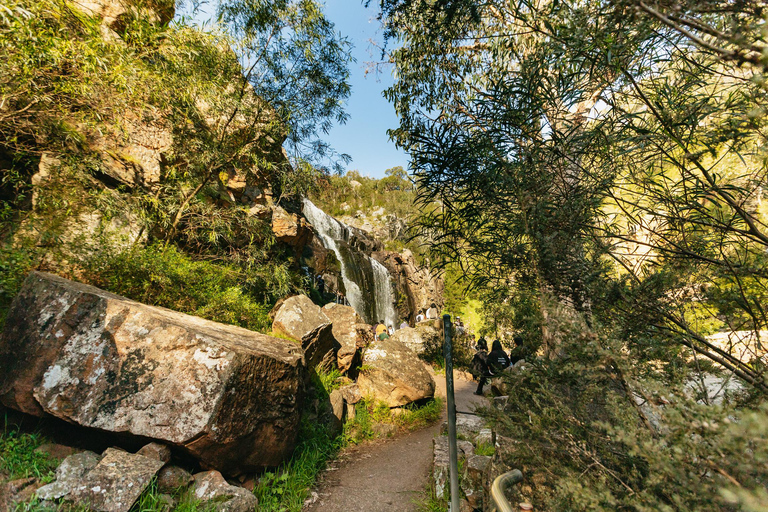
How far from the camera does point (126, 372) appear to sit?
3.20m

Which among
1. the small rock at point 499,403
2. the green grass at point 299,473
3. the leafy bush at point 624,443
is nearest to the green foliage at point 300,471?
the green grass at point 299,473

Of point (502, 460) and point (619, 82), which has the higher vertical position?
point (619, 82)

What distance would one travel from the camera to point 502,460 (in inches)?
98.9

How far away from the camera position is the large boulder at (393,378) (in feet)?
21.3

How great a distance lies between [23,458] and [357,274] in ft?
44.2

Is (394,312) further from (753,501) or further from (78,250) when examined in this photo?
(753,501)

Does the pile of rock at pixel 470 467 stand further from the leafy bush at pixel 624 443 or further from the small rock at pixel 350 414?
the small rock at pixel 350 414

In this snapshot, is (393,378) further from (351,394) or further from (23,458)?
(23,458)

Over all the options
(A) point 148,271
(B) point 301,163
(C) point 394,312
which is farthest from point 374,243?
(A) point 148,271

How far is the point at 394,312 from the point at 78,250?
16.2m

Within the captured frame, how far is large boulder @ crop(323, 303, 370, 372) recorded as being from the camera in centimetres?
713

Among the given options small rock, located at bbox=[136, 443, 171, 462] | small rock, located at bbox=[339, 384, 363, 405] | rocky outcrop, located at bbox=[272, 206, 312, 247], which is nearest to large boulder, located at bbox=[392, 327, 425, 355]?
rocky outcrop, located at bbox=[272, 206, 312, 247]

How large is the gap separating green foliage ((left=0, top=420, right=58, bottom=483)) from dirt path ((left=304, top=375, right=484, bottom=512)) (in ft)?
8.31

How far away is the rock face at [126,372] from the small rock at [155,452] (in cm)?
8
